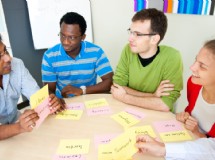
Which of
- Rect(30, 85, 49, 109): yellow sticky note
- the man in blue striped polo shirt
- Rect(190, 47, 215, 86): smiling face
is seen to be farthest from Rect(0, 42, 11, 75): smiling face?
Rect(190, 47, 215, 86): smiling face

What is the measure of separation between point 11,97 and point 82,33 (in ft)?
2.70

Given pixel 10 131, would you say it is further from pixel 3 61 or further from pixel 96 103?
pixel 96 103

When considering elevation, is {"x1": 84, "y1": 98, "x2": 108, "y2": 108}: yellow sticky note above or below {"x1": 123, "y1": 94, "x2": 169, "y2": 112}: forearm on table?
below

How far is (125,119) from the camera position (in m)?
1.43

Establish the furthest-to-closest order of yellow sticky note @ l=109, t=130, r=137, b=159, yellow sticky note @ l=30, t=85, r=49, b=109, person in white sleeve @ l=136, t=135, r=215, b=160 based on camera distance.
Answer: yellow sticky note @ l=30, t=85, r=49, b=109 < person in white sleeve @ l=136, t=135, r=215, b=160 < yellow sticky note @ l=109, t=130, r=137, b=159

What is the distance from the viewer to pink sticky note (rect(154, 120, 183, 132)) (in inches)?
52.8

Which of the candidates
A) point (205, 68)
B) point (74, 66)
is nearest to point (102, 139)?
point (205, 68)

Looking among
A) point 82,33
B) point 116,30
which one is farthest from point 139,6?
point 82,33

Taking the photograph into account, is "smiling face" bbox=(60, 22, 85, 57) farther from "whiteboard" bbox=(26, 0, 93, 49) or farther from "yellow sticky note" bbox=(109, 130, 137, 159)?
"yellow sticky note" bbox=(109, 130, 137, 159)

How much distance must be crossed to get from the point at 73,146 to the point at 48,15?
1984 mm

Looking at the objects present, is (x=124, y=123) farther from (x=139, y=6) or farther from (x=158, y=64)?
(x=139, y=6)

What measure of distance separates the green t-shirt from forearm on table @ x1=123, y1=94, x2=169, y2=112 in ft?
0.13

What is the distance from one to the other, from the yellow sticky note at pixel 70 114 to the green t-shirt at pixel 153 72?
48cm

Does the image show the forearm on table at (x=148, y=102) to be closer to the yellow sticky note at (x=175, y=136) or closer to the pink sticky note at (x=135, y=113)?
the pink sticky note at (x=135, y=113)
